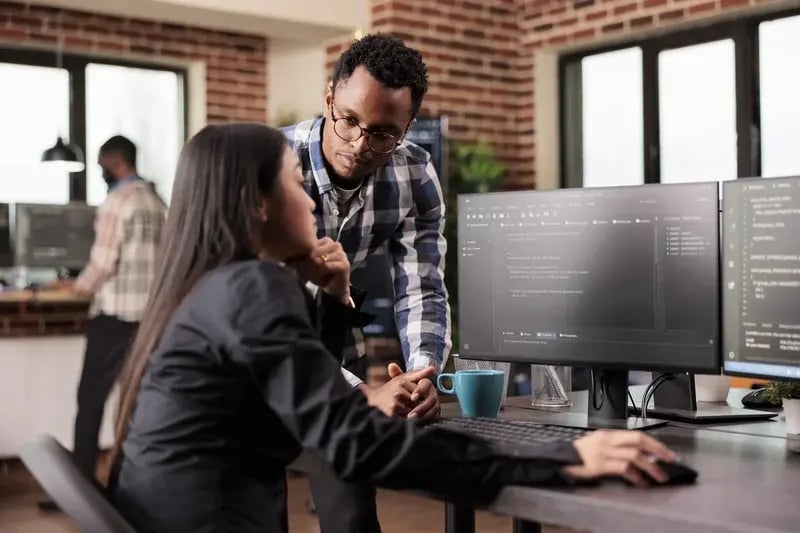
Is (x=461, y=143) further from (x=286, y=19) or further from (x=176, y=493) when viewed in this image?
(x=176, y=493)

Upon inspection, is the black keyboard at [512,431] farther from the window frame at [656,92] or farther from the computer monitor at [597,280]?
the window frame at [656,92]

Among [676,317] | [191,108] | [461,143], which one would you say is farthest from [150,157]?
[676,317]

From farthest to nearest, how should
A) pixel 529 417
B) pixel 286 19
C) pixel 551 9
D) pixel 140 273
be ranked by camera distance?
pixel 551 9
pixel 286 19
pixel 140 273
pixel 529 417

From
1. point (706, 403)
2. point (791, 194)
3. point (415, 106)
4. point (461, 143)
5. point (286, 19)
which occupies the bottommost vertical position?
point (706, 403)

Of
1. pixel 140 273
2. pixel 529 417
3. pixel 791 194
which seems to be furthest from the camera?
pixel 140 273

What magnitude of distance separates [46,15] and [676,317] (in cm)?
478

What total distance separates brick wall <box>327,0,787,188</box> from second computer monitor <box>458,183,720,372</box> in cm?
364

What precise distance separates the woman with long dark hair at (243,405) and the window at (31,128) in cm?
462

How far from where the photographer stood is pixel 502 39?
589 centimetres

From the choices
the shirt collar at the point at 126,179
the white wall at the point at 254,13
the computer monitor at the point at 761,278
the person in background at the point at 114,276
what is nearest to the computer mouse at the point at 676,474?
the computer monitor at the point at 761,278

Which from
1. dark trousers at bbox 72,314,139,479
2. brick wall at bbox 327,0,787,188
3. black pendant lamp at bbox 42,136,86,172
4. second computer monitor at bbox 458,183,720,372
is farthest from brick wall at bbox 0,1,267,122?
second computer monitor at bbox 458,183,720,372

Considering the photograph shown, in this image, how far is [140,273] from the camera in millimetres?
4133

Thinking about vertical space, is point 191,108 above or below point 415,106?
above

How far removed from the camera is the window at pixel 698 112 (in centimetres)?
521
